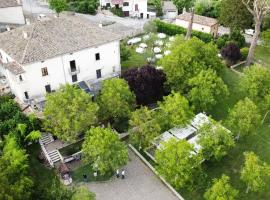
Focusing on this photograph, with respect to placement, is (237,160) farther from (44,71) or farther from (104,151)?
(44,71)

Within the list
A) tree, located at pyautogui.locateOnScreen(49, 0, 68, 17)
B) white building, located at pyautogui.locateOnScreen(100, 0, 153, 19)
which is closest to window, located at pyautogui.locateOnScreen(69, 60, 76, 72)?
tree, located at pyautogui.locateOnScreen(49, 0, 68, 17)

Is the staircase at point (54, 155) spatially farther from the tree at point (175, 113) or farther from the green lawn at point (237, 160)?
the green lawn at point (237, 160)

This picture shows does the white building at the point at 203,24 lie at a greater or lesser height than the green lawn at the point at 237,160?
greater

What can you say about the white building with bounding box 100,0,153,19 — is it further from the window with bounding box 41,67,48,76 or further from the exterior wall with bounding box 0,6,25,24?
the window with bounding box 41,67,48,76

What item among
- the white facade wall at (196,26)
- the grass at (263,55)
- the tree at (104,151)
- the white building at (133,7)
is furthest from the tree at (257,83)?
the white building at (133,7)

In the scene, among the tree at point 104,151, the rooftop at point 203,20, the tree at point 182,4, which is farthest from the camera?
the tree at point 182,4

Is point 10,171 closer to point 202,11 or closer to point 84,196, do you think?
point 84,196
